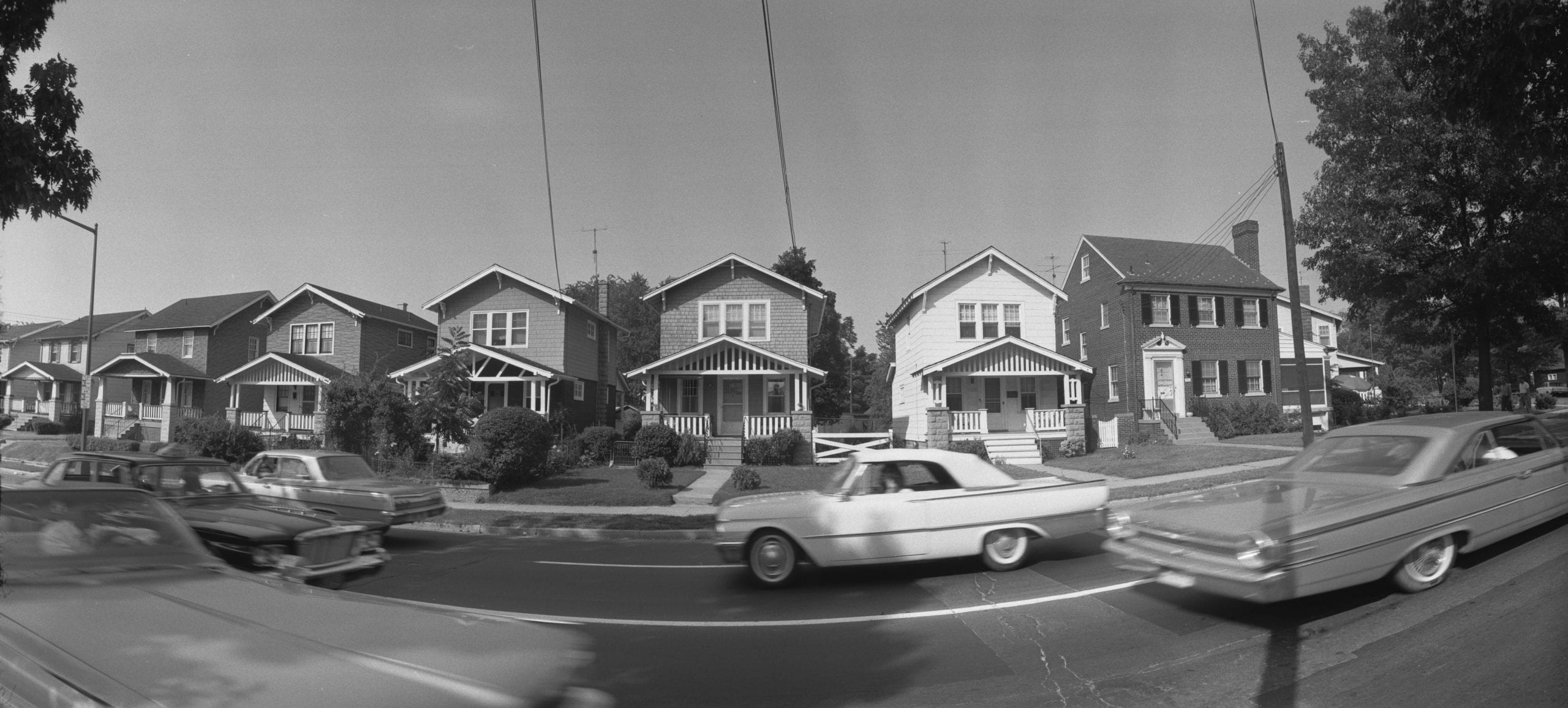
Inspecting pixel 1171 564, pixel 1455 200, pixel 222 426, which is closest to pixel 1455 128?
pixel 1455 200

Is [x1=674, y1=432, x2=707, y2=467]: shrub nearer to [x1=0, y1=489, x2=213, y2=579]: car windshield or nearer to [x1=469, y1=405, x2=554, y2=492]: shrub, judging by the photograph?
[x1=469, y1=405, x2=554, y2=492]: shrub

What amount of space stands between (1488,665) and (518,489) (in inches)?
711

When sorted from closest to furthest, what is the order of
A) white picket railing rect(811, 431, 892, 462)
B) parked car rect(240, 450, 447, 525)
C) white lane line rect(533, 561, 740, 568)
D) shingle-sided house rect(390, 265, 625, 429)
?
white lane line rect(533, 561, 740, 568) < parked car rect(240, 450, 447, 525) < white picket railing rect(811, 431, 892, 462) < shingle-sided house rect(390, 265, 625, 429)

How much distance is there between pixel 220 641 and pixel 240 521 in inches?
224

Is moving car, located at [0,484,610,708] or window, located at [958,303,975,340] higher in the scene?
window, located at [958,303,975,340]

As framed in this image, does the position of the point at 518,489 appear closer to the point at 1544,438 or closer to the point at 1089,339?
the point at 1544,438

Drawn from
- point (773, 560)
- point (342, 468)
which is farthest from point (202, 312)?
point (773, 560)

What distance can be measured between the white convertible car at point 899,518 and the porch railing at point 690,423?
18.3 meters

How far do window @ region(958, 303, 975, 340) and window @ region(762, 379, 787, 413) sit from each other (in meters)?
7.24

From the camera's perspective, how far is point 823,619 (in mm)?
6680

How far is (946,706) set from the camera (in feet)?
15.0

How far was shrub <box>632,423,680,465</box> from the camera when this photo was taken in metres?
24.5

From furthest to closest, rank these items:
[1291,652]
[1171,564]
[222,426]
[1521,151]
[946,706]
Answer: [222,426] < [1521,151] < [1171,564] < [1291,652] < [946,706]

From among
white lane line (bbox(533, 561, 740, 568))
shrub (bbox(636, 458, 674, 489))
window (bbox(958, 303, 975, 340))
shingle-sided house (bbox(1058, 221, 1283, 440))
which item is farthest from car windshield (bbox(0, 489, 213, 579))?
shingle-sided house (bbox(1058, 221, 1283, 440))
